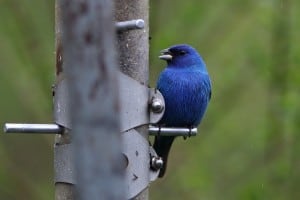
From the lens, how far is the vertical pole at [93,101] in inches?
57.7

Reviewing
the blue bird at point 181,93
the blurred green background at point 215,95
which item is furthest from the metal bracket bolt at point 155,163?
the blurred green background at point 215,95

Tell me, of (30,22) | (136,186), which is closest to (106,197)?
(136,186)

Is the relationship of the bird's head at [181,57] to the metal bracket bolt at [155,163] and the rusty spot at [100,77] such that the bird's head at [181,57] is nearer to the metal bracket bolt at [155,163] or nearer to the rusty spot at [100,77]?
the metal bracket bolt at [155,163]

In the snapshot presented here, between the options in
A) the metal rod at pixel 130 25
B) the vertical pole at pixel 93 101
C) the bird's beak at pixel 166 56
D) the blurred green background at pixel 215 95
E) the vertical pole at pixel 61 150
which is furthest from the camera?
the blurred green background at pixel 215 95

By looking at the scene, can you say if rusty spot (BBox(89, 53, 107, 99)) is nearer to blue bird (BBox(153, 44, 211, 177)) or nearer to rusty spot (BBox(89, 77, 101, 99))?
rusty spot (BBox(89, 77, 101, 99))

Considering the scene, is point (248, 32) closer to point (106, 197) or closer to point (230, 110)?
point (230, 110)

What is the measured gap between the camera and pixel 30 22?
29.6ft

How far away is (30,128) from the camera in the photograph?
4039 millimetres

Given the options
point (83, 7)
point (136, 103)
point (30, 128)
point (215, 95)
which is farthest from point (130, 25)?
point (215, 95)

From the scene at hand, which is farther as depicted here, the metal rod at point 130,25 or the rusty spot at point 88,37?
the metal rod at point 130,25

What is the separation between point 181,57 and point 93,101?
15.8ft

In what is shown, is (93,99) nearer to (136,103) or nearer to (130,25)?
(130,25)

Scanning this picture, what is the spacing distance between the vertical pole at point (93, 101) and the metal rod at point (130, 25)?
2.44 metres

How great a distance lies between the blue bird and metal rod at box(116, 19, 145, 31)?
1.30 m
